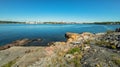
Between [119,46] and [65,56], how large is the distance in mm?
9819

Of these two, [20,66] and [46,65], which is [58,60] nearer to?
[46,65]

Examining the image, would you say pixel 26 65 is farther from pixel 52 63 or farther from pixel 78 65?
pixel 78 65

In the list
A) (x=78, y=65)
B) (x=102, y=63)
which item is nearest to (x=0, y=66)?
(x=78, y=65)

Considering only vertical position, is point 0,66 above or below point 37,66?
below

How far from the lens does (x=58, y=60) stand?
1609 cm

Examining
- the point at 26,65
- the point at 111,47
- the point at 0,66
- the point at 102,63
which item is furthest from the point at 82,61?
the point at 0,66

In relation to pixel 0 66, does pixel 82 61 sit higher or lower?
higher

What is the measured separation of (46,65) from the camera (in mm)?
14594

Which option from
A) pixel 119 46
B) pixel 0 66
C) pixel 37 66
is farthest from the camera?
pixel 119 46

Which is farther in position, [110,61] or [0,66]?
[0,66]

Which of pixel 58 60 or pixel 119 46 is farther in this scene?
pixel 119 46

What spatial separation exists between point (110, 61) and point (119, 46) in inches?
298

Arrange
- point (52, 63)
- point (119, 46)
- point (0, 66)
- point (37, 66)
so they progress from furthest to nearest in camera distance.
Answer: point (119, 46) → point (0, 66) → point (52, 63) → point (37, 66)

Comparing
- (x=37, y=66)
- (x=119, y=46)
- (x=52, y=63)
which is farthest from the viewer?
(x=119, y=46)
